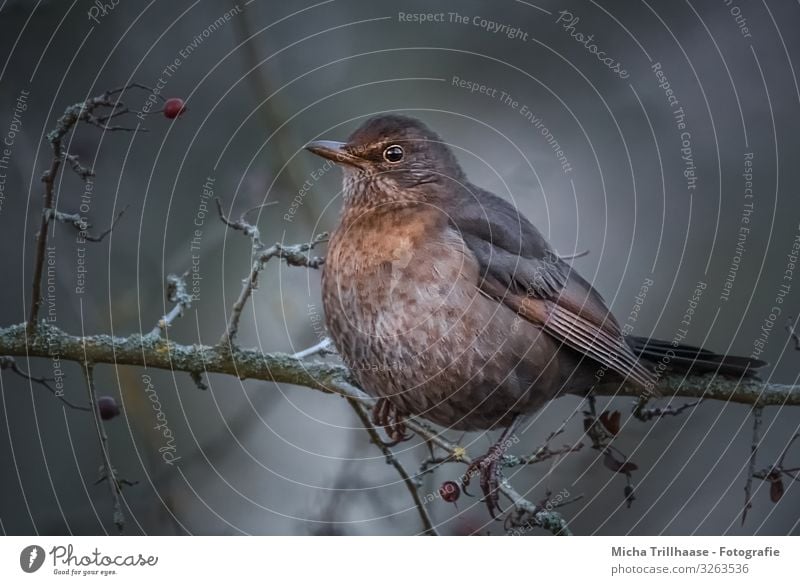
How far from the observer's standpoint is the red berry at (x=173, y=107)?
2.71 metres

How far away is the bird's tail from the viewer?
2760 mm

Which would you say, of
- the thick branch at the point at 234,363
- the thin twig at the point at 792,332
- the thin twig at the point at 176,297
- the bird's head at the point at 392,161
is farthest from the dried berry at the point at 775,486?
the thin twig at the point at 176,297

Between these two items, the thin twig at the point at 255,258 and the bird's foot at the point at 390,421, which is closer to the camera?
the thin twig at the point at 255,258

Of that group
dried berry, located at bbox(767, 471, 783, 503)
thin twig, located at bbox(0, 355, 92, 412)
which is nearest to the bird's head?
thin twig, located at bbox(0, 355, 92, 412)

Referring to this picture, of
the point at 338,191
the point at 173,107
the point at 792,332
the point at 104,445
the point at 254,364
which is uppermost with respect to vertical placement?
the point at 173,107

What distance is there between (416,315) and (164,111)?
88 centimetres

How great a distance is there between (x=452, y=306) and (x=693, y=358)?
71cm

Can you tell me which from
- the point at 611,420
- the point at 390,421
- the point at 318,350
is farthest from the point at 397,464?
the point at 611,420

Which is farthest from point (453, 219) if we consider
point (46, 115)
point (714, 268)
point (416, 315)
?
point (46, 115)

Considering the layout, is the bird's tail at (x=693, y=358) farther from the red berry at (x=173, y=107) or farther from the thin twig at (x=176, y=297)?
the red berry at (x=173, y=107)

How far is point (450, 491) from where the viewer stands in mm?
2676

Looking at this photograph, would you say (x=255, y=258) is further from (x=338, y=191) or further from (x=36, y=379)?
(x=36, y=379)

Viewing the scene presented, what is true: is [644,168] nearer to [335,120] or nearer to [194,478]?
[335,120]

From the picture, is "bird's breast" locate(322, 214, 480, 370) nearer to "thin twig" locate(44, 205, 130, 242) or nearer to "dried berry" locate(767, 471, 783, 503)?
"thin twig" locate(44, 205, 130, 242)
